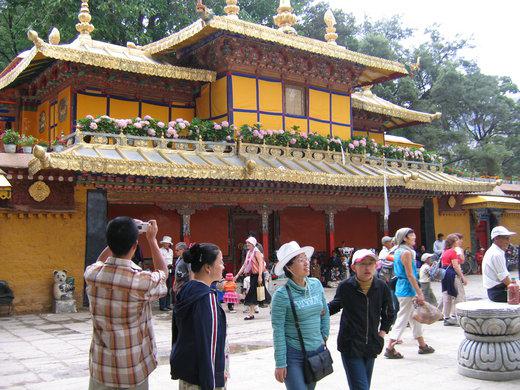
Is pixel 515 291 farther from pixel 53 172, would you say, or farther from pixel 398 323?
pixel 53 172

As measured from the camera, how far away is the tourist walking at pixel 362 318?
14.5 ft

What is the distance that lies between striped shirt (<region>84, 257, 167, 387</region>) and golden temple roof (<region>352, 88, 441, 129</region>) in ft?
60.9

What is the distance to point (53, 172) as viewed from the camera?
12.4m

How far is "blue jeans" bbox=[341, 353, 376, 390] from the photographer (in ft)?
14.3

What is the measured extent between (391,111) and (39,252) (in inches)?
588

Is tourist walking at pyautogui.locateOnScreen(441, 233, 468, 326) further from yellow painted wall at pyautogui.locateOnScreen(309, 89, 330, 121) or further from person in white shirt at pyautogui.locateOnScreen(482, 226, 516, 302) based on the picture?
yellow painted wall at pyautogui.locateOnScreen(309, 89, 330, 121)

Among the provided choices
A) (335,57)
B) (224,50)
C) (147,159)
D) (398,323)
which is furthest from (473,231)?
(398,323)

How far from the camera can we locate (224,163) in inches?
566

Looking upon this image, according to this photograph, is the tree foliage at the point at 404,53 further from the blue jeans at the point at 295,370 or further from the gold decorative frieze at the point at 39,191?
the blue jeans at the point at 295,370

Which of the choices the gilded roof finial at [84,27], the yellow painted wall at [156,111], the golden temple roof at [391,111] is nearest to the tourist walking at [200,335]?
the yellow painted wall at [156,111]

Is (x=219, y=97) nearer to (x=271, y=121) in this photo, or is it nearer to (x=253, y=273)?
(x=271, y=121)

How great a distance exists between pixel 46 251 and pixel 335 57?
11055 millimetres

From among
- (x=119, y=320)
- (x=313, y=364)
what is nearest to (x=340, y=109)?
(x=313, y=364)

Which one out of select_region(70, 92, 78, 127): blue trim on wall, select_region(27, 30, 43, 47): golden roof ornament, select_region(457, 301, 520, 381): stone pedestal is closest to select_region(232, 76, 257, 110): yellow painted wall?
select_region(70, 92, 78, 127): blue trim on wall
